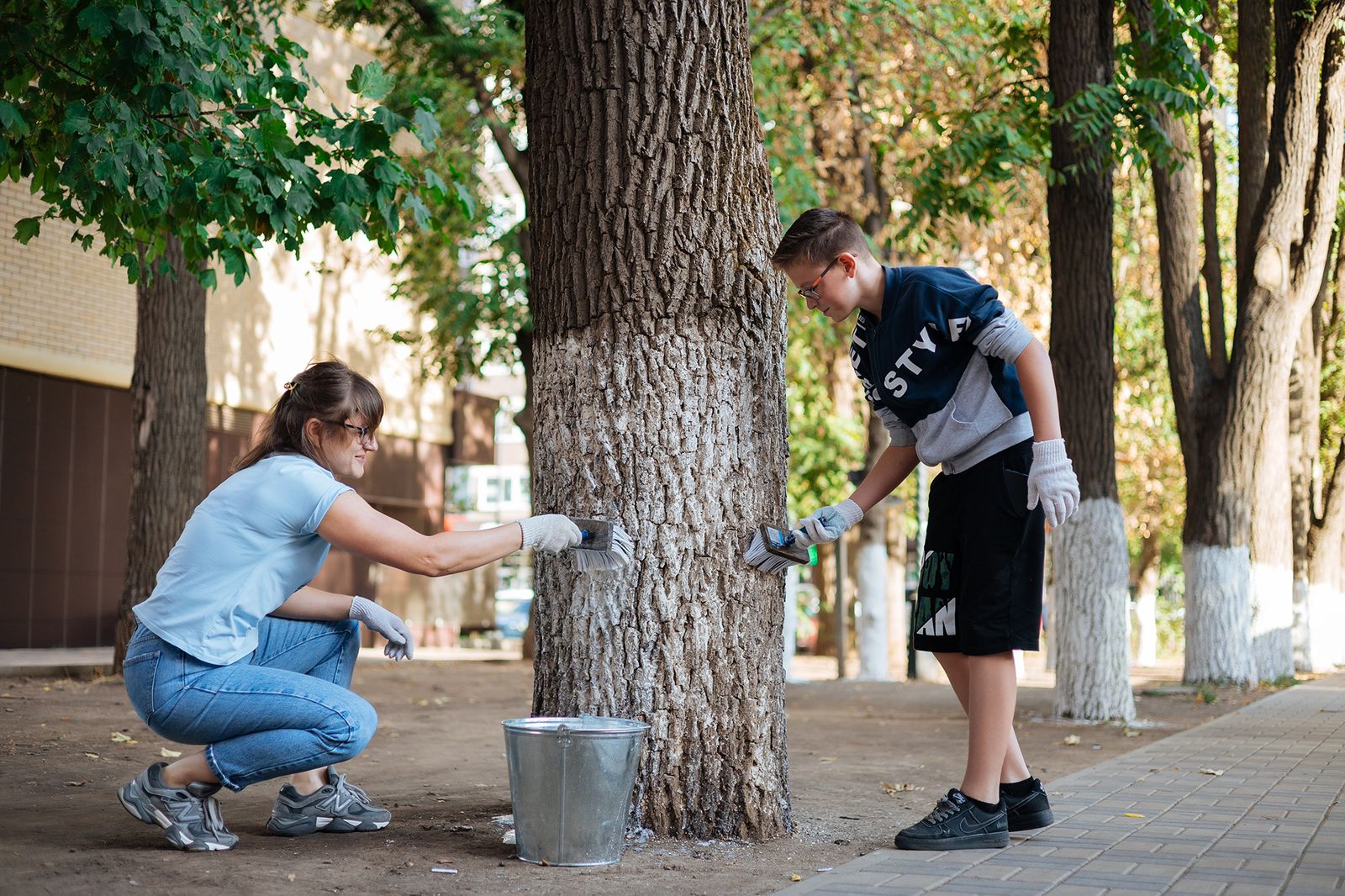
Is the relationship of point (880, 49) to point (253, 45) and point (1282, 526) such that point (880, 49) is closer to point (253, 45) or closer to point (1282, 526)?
point (1282, 526)

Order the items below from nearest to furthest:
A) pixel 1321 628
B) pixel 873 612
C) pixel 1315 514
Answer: pixel 873 612, pixel 1321 628, pixel 1315 514

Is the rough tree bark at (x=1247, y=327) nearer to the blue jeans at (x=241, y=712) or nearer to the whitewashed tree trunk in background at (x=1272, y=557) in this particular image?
the whitewashed tree trunk in background at (x=1272, y=557)

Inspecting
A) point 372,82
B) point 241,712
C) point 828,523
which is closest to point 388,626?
point 241,712

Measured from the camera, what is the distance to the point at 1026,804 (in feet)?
14.2

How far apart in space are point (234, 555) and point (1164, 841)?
2.96 m

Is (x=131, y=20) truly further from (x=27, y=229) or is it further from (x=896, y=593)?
(x=896, y=593)

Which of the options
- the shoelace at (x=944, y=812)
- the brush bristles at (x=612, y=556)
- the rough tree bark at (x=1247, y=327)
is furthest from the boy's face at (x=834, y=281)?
the rough tree bark at (x=1247, y=327)

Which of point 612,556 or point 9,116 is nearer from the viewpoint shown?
point 612,556

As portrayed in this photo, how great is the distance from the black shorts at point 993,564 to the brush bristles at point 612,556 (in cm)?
94

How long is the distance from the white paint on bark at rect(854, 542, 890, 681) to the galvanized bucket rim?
11.4 m

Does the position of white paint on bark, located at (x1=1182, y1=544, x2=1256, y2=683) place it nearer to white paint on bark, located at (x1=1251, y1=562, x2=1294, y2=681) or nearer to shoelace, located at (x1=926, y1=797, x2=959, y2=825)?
white paint on bark, located at (x1=1251, y1=562, x2=1294, y2=681)

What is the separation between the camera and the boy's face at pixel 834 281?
4105 millimetres

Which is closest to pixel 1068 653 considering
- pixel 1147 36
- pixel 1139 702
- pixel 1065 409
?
pixel 1065 409

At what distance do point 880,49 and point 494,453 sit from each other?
12.5 meters
